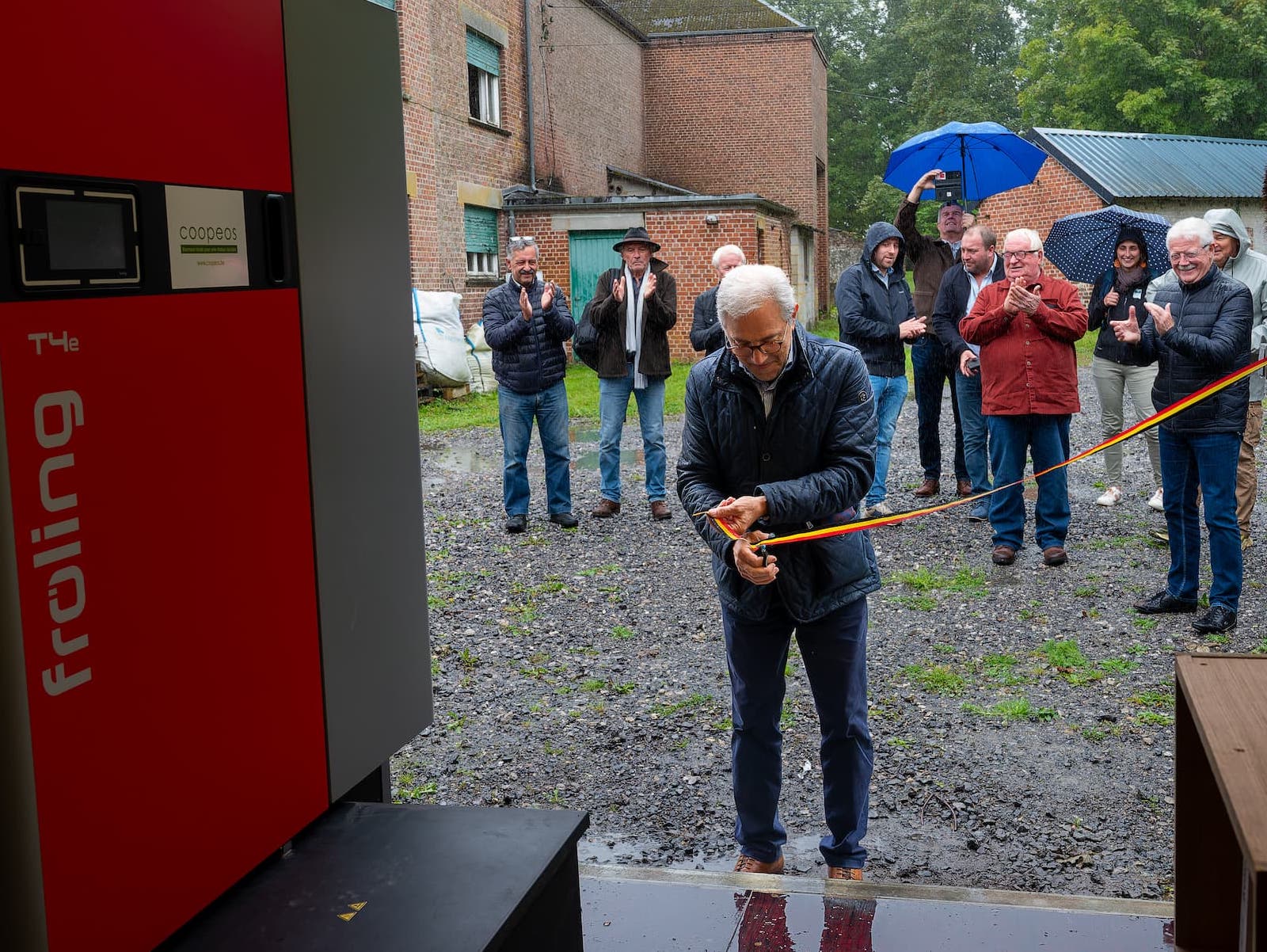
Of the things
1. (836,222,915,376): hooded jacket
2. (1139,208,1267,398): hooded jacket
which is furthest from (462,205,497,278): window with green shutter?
(1139,208,1267,398): hooded jacket

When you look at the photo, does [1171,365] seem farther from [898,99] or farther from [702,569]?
[898,99]

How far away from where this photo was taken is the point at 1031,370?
6.95m

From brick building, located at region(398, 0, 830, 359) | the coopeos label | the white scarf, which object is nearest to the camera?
the coopeos label

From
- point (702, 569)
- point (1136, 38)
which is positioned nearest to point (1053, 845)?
point (702, 569)

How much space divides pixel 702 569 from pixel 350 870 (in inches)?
216

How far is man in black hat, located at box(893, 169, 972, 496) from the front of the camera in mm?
8914

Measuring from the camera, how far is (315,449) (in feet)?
6.90

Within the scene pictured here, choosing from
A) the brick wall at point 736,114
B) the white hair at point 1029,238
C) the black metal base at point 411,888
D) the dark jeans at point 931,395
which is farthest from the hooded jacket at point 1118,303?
the brick wall at point 736,114

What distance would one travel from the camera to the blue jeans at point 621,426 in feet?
29.1

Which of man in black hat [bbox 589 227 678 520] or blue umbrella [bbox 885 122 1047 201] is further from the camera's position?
blue umbrella [bbox 885 122 1047 201]

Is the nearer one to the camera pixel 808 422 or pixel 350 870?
pixel 350 870

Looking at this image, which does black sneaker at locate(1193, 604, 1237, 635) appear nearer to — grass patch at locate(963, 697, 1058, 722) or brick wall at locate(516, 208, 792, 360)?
grass patch at locate(963, 697, 1058, 722)

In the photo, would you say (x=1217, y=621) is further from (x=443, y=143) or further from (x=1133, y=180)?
(x=1133, y=180)

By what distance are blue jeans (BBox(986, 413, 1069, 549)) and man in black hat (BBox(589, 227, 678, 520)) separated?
248 cm
